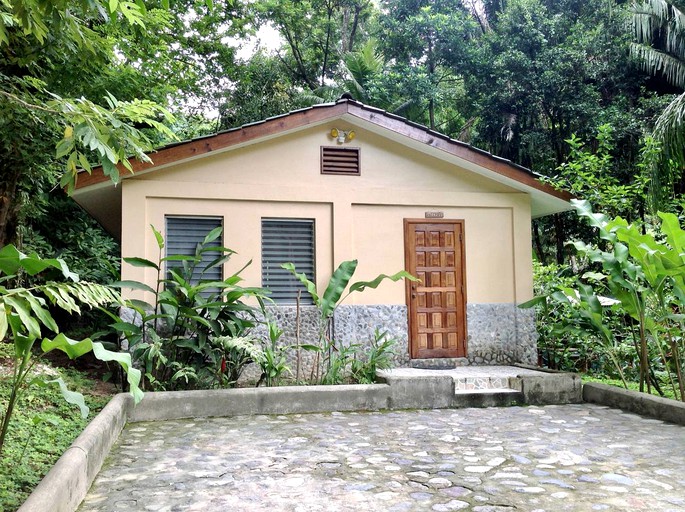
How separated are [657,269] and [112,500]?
5.64 metres

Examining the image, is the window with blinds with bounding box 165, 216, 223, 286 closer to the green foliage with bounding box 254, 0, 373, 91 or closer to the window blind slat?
the window blind slat

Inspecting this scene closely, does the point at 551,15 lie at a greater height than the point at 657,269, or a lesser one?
greater

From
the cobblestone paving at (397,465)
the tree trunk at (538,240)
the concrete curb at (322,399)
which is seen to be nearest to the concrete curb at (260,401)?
the concrete curb at (322,399)

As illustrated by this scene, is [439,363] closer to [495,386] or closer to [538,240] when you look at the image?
[495,386]

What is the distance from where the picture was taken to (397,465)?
447 cm

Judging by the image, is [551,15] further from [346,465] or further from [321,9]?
[346,465]

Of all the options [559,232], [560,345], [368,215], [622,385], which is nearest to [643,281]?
[622,385]

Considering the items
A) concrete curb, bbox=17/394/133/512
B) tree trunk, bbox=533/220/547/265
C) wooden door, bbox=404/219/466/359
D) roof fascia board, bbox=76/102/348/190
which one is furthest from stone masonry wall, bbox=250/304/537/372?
tree trunk, bbox=533/220/547/265

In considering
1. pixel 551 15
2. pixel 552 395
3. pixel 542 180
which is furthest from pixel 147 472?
pixel 551 15

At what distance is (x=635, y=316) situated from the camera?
6.67 metres

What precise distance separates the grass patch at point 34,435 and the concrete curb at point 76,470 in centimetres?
22

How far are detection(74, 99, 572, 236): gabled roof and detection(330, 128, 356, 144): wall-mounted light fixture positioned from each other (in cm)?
17

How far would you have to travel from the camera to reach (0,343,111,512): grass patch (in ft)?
11.2

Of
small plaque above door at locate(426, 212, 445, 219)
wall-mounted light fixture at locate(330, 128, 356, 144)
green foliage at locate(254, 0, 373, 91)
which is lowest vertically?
small plaque above door at locate(426, 212, 445, 219)
